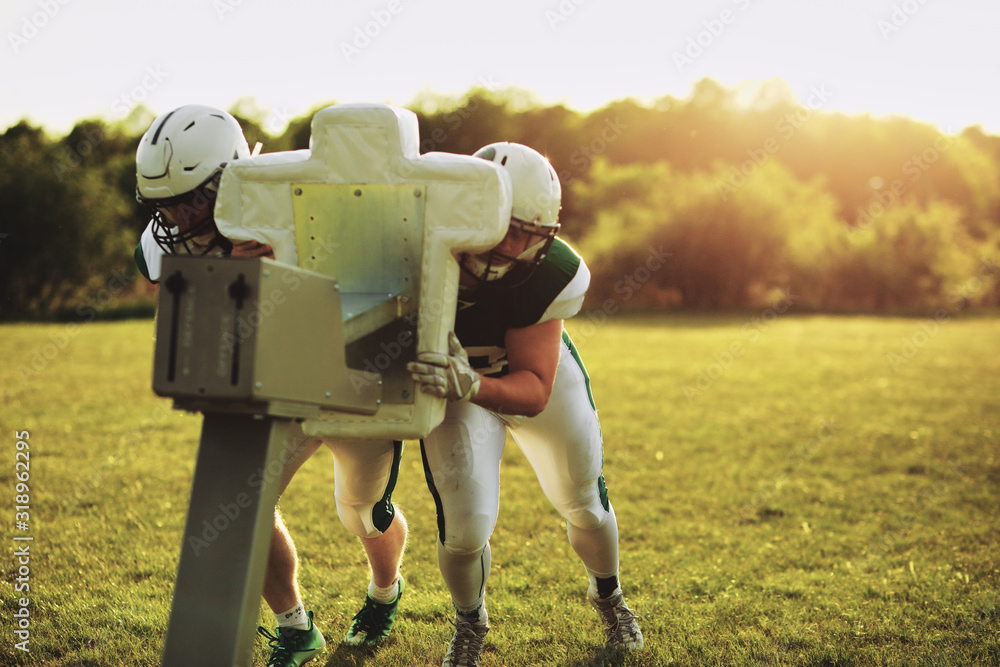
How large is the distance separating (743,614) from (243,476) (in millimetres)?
2619

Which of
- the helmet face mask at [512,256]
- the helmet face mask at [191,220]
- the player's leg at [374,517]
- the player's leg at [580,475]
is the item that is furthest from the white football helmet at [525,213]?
the player's leg at [374,517]

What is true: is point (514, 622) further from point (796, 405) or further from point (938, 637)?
point (796, 405)

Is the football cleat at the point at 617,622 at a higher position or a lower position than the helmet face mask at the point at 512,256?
lower

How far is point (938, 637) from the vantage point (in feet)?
11.1

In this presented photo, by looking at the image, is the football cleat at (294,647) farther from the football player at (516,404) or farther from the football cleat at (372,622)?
the football player at (516,404)

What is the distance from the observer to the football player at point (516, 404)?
92.3 inches

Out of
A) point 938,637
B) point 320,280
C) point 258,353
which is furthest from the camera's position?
point 938,637

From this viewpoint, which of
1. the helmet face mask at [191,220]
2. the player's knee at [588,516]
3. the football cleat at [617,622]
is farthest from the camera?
the football cleat at [617,622]

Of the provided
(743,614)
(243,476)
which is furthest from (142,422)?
(243,476)

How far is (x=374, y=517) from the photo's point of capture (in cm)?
318

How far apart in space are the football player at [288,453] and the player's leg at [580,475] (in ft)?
1.83

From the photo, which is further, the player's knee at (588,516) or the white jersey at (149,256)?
the player's knee at (588,516)

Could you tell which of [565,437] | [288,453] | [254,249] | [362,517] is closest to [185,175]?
[254,249]

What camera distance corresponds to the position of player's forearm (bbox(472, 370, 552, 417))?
7.45ft
